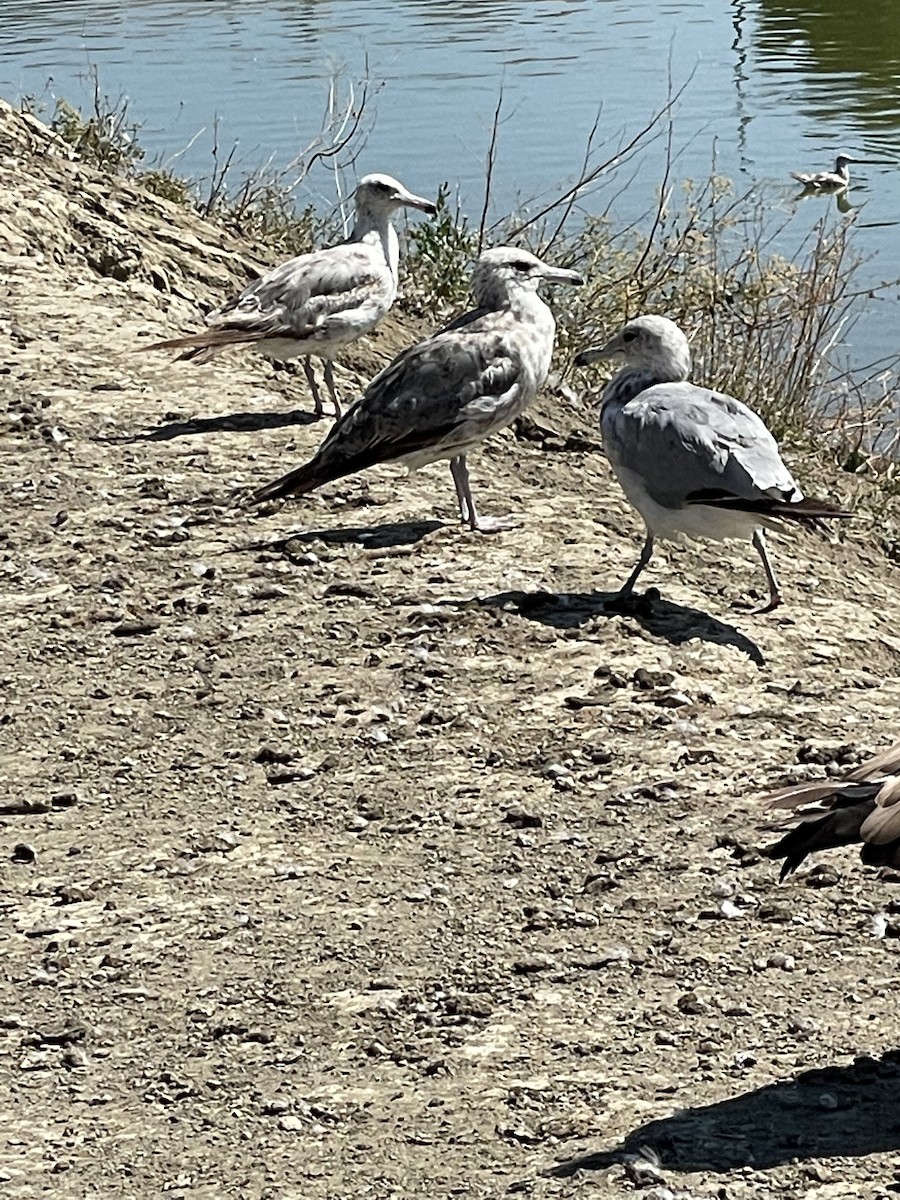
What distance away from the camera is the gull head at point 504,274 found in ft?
28.7

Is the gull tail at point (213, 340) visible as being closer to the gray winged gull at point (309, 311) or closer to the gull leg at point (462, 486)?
the gray winged gull at point (309, 311)

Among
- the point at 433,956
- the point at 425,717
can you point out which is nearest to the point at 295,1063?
the point at 433,956

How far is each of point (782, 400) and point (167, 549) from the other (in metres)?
4.23

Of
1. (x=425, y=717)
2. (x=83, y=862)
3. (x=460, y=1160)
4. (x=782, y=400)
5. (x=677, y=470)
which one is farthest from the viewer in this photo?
(x=782, y=400)

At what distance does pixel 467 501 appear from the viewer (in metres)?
8.20

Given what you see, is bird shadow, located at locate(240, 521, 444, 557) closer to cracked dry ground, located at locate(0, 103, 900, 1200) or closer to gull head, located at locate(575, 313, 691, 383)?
cracked dry ground, located at locate(0, 103, 900, 1200)

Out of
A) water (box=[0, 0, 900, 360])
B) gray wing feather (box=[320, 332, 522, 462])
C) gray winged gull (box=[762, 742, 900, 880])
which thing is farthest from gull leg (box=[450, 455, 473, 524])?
water (box=[0, 0, 900, 360])

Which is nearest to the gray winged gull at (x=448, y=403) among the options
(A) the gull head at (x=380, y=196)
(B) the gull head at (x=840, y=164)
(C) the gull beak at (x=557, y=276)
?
(C) the gull beak at (x=557, y=276)

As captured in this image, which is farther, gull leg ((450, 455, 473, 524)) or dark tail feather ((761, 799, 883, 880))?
gull leg ((450, 455, 473, 524))

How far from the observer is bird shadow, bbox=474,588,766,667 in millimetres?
→ 7207

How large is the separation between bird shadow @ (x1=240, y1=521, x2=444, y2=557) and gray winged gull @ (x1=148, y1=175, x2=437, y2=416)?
1.52m

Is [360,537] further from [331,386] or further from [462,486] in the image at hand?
[331,386]

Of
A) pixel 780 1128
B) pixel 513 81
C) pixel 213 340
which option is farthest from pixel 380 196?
pixel 513 81

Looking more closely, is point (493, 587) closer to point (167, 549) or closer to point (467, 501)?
point (467, 501)
